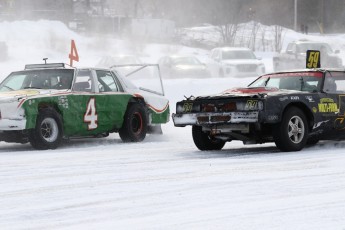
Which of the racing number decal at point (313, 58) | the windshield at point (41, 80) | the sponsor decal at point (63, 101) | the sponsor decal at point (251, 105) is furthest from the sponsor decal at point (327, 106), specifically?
the windshield at point (41, 80)

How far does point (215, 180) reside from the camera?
9.00m

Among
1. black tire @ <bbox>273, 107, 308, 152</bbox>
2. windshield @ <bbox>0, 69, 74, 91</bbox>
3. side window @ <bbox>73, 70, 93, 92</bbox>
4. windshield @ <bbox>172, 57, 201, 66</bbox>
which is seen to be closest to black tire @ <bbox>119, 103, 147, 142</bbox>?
side window @ <bbox>73, 70, 93, 92</bbox>

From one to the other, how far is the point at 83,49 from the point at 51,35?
3.01 m

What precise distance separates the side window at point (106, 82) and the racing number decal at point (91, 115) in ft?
1.68

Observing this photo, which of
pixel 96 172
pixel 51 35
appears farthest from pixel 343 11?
pixel 96 172

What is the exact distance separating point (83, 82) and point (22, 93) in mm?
1092

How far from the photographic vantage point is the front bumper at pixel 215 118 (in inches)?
457

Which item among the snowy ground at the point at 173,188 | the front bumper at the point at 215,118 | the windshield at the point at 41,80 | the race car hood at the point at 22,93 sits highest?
the windshield at the point at 41,80

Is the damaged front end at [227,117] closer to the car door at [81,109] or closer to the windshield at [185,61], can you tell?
the car door at [81,109]

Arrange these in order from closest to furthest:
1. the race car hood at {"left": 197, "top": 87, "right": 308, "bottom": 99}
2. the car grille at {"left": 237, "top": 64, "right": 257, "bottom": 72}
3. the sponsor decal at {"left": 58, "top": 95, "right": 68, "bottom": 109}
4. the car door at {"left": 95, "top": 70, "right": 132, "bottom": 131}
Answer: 1. the race car hood at {"left": 197, "top": 87, "right": 308, "bottom": 99}
2. the sponsor decal at {"left": 58, "top": 95, "right": 68, "bottom": 109}
3. the car door at {"left": 95, "top": 70, "right": 132, "bottom": 131}
4. the car grille at {"left": 237, "top": 64, "right": 257, "bottom": 72}

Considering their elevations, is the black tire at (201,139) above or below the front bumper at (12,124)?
below

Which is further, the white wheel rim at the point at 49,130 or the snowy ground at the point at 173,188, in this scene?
the white wheel rim at the point at 49,130

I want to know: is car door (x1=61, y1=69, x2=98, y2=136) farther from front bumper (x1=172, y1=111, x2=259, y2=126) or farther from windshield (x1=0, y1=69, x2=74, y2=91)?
front bumper (x1=172, y1=111, x2=259, y2=126)

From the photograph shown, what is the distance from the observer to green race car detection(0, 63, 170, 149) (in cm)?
1297
